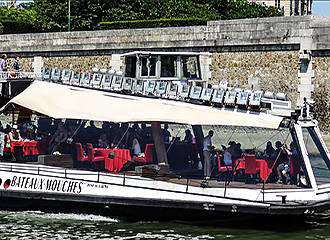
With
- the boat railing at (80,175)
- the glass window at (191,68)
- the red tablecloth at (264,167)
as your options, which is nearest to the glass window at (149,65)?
the glass window at (191,68)

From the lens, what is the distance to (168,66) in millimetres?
15781

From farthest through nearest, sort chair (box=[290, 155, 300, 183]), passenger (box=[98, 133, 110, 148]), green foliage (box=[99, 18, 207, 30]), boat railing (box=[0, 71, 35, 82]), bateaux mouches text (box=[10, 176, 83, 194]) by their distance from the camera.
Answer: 1. green foliage (box=[99, 18, 207, 30])
2. boat railing (box=[0, 71, 35, 82])
3. passenger (box=[98, 133, 110, 148])
4. bateaux mouches text (box=[10, 176, 83, 194])
5. chair (box=[290, 155, 300, 183])

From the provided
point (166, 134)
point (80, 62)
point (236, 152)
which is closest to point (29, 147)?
point (166, 134)

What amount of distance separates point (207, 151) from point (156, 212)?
A: 4.85ft

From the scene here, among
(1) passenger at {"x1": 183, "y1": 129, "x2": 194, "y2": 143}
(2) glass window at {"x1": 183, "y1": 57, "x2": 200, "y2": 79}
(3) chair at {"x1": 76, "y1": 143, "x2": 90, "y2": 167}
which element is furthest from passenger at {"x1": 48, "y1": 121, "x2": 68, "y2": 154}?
(2) glass window at {"x1": 183, "y1": 57, "x2": 200, "y2": 79}

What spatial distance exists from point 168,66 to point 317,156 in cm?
348

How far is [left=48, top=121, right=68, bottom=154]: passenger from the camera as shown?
16.0m

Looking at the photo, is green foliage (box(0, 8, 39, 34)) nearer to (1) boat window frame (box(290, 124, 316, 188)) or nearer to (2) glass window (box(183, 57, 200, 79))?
(2) glass window (box(183, 57, 200, 79))

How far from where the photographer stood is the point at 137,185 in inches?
573

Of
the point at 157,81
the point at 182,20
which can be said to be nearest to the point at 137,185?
the point at 157,81

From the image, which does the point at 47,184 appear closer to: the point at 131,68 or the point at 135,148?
the point at 135,148

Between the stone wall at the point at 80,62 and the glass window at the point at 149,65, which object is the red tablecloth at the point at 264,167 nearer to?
the glass window at the point at 149,65

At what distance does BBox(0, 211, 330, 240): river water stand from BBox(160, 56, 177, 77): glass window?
307 centimetres

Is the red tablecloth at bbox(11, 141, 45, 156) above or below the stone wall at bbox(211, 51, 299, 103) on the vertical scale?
below
